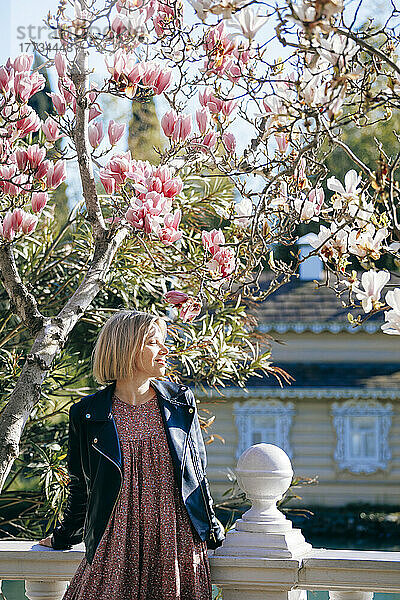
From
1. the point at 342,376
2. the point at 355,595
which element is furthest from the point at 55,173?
the point at 342,376

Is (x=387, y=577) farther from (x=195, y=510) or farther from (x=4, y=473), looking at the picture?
(x=4, y=473)

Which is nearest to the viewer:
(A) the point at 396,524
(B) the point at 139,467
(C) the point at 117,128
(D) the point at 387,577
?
(D) the point at 387,577

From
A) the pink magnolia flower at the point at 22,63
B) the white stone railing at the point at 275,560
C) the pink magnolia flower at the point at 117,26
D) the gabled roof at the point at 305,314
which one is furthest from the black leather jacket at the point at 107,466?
the gabled roof at the point at 305,314

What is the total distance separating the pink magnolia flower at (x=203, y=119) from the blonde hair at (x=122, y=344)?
1152mm

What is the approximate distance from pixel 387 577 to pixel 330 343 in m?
10.6

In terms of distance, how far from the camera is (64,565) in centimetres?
227

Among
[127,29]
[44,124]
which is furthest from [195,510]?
[44,124]

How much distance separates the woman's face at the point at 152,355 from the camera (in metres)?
2.20

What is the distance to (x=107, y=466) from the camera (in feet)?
7.00

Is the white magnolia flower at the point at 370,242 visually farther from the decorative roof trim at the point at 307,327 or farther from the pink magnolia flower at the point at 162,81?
the decorative roof trim at the point at 307,327

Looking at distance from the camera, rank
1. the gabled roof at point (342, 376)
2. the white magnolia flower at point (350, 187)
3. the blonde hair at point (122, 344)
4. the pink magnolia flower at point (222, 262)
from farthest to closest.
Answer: the gabled roof at point (342, 376), the pink magnolia flower at point (222, 262), the blonde hair at point (122, 344), the white magnolia flower at point (350, 187)

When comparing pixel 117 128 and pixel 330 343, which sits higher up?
pixel 330 343

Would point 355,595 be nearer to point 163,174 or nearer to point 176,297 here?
point 176,297

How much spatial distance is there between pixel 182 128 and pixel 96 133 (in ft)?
1.00
